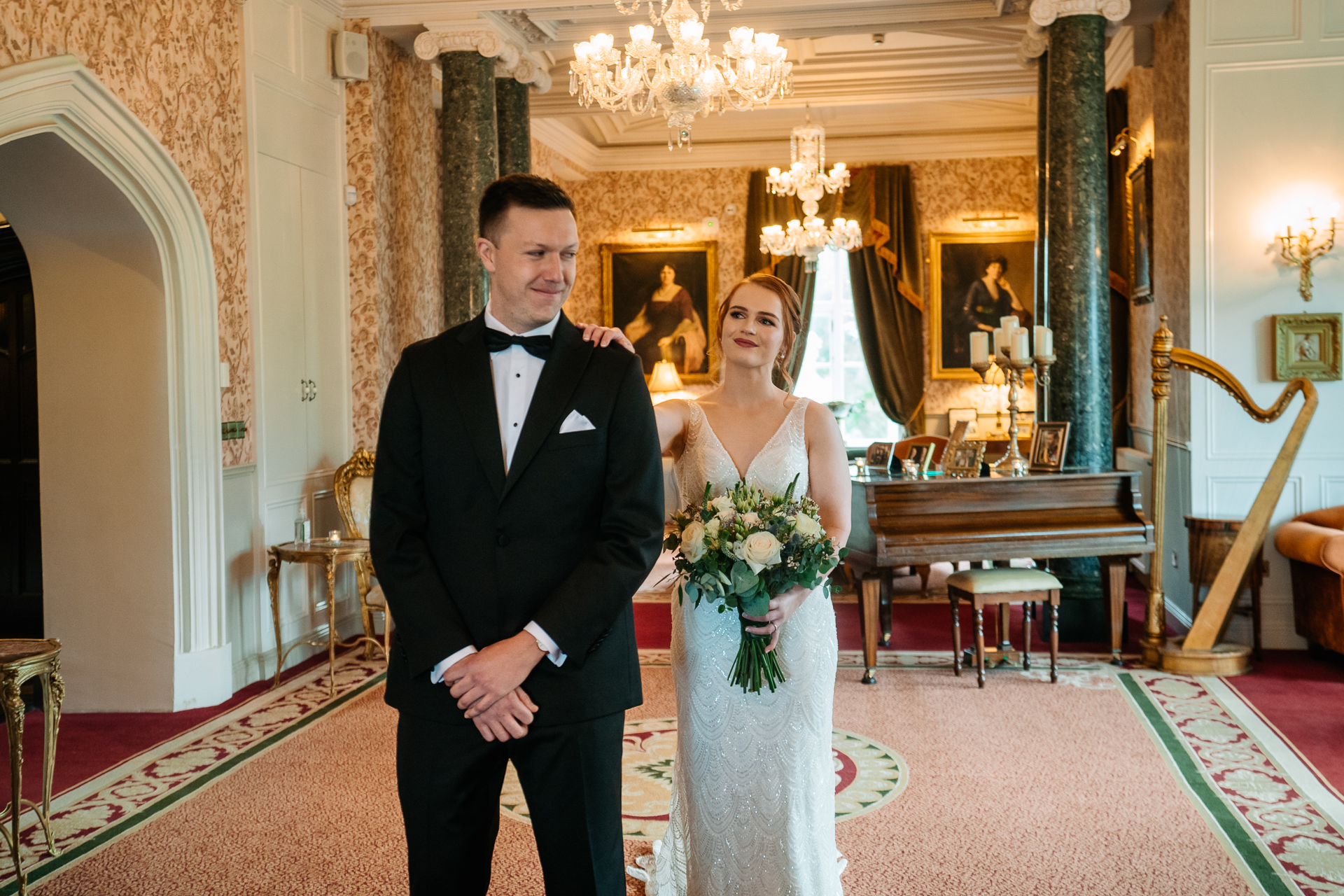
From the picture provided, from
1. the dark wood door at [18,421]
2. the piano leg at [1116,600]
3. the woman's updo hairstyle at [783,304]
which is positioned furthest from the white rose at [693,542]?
the dark wood door at [18,421]

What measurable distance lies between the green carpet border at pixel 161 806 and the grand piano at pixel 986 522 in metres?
2.67

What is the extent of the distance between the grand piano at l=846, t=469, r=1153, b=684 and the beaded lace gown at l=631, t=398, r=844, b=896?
2627 mm

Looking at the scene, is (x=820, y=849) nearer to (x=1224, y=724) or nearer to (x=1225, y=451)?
(x=1224, y=724)

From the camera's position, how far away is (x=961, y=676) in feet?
18.0

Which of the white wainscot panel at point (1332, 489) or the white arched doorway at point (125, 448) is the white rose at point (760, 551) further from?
the white wainscot panel at point (1332, 489)

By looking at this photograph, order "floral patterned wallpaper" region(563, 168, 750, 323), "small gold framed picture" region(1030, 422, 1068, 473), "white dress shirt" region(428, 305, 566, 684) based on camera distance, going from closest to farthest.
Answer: "white dress shirt" region(428, 305, 566, 684) → "small gold framed picture" region(1030, 422, 1068, 473) → "floral patterned wallpaper" region(563, 168, 750, 323)

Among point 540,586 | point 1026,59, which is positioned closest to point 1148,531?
point 1026,59

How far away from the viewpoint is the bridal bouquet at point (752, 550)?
2.38 meters

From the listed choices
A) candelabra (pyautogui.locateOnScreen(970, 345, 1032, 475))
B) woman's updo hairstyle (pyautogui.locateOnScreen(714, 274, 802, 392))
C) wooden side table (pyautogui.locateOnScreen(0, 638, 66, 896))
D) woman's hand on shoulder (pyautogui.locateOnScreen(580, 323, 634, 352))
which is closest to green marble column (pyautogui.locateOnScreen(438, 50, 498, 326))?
candelabra (pyautogui.locateOnScreen(970, 345, 1032, 475))

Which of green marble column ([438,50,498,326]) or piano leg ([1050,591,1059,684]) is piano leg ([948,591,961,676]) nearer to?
piano leg ([1050,591,1059,684])

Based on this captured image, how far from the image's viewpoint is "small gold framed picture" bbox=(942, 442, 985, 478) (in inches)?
227

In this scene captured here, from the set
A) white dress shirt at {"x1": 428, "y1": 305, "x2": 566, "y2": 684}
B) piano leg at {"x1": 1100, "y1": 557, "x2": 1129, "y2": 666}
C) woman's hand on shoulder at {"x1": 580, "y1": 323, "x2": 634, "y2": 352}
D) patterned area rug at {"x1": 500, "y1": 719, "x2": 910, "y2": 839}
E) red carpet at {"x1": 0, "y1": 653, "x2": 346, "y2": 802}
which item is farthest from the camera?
piano leg at {"x1": 1100, "y1": 557, "x2": 1129, "y2": 666}

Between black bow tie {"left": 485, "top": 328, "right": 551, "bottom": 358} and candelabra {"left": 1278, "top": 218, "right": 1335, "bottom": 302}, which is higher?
candelabra {"left": 1278, "top": 218, "right": 1335, "bottom": 302}

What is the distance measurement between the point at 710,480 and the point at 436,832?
1.21m
